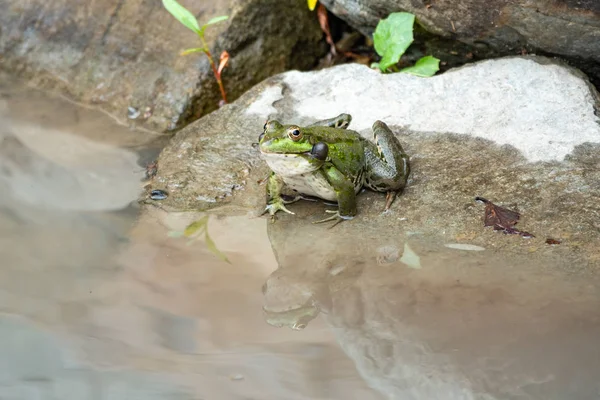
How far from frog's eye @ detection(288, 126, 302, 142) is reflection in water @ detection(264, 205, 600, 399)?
65cm

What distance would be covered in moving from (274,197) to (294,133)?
56 cm

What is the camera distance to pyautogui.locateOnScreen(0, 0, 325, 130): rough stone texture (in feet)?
21.0

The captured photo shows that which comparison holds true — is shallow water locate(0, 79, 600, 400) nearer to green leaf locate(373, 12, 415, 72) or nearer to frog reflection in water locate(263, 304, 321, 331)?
frog reflection in water locate(263, 304, 321, 331)

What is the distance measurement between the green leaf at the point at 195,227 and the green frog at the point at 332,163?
454mm

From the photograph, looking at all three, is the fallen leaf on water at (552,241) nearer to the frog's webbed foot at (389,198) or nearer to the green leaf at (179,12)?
the frog's webbed foot at (389,198)

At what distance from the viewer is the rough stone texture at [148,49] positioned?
21.0 feet

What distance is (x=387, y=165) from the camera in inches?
177

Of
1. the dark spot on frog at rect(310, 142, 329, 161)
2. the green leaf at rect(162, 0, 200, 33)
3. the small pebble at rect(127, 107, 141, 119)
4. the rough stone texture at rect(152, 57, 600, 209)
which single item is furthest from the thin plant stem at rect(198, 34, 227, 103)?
the dark spot on frog at rect(310, 142, 329, 161)

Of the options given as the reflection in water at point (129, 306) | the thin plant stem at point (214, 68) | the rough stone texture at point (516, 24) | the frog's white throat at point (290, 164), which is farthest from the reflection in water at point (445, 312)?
the thin plant stem at point (214, 68)

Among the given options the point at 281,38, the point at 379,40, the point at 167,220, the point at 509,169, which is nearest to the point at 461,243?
the point at 509,169

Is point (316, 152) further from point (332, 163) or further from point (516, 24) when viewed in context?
point (516, 24)

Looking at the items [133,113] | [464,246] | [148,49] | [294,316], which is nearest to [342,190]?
[464,246]

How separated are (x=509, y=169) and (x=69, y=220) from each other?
10.1 ft

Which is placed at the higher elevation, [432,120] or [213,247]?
[432,120]
